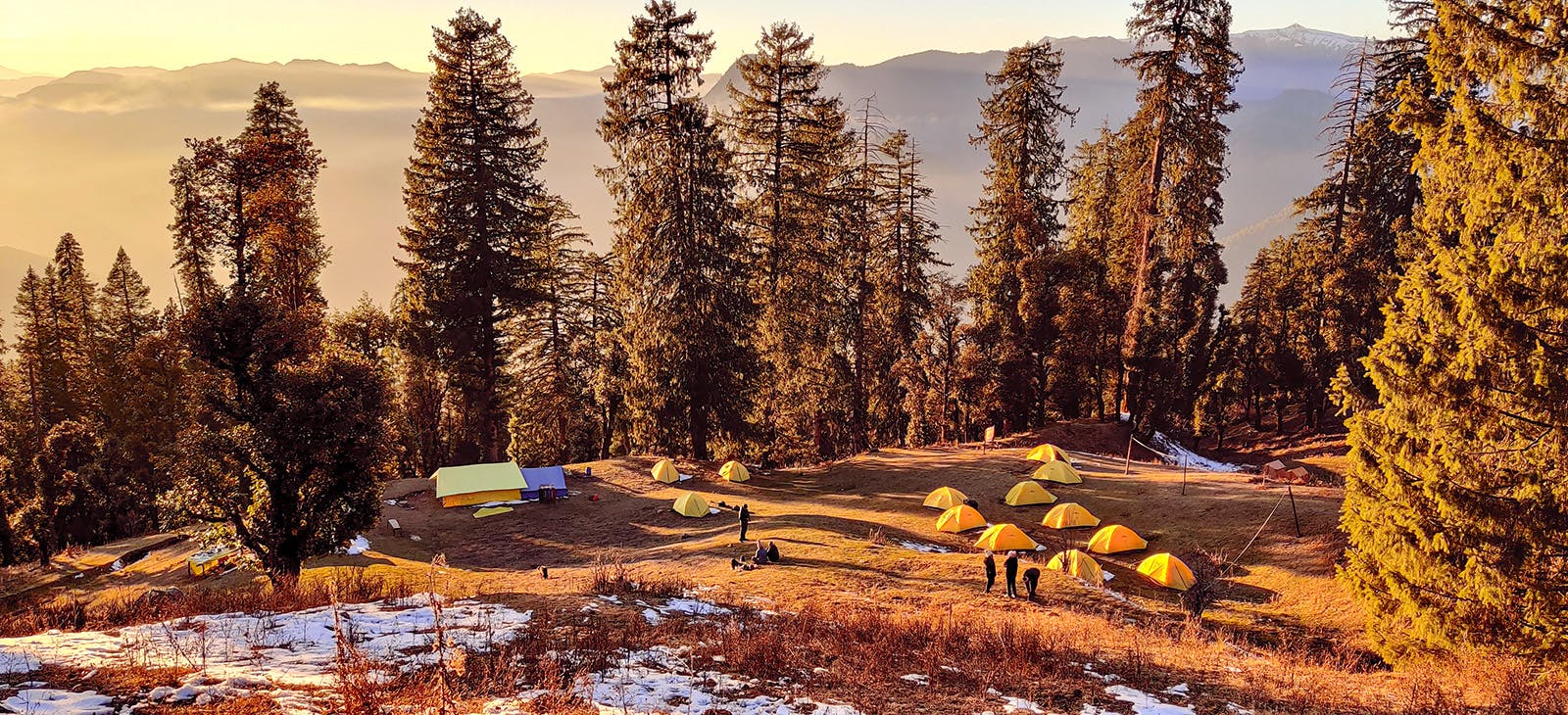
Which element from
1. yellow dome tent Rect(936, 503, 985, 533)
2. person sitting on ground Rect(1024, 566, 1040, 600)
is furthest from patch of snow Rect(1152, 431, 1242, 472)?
person sitting on ground Rect(1024, 566, 1040, 600)

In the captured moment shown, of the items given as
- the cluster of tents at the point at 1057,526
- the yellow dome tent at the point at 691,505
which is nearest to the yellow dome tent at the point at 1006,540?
the cluster of tents at the point at 1057,526

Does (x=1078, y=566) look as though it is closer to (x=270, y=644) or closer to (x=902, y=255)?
(x=270, y=644)

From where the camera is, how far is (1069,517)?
22.2 meters

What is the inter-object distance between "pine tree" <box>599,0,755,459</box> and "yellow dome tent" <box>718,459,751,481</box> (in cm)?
216

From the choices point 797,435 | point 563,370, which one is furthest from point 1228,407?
point 563,370

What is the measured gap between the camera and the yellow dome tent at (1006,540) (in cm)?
2044

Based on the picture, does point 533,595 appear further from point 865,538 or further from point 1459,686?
point 1459,686

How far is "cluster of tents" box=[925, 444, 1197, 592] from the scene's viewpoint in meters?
18.4

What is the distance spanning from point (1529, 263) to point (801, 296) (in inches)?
976

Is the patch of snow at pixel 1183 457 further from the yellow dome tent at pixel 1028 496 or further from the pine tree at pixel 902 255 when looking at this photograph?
the pine tree at pixel 902 255

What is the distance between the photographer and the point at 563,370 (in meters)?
37.4

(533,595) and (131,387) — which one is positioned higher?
(131,387)

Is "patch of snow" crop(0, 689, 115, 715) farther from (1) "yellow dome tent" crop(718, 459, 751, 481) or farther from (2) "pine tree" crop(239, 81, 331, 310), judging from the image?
(1) "yellow dome tent" crop(718, 459, 751, 481)

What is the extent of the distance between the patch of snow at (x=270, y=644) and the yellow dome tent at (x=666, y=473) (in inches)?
735
